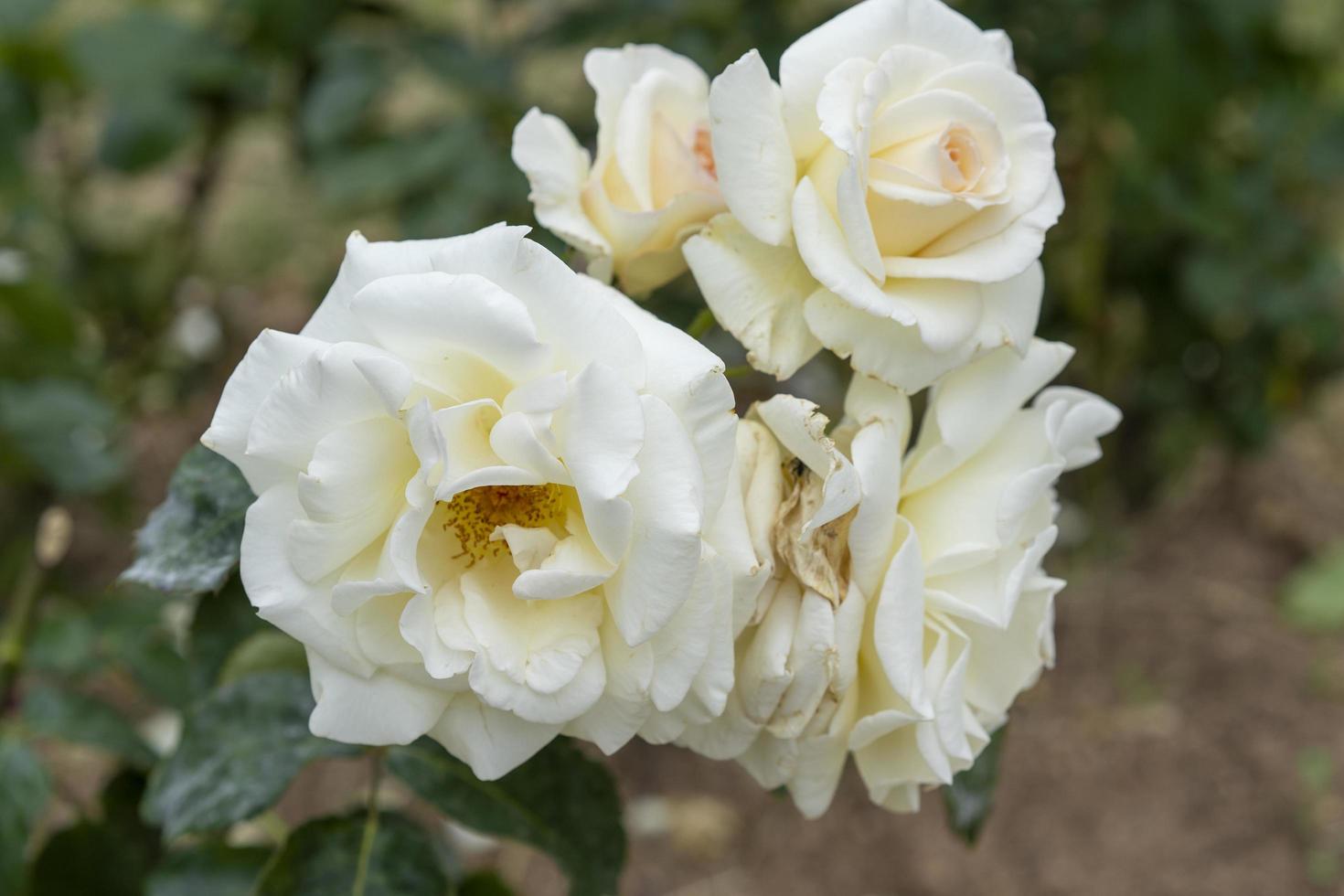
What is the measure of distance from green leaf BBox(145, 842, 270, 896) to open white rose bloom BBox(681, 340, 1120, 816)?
0.36m

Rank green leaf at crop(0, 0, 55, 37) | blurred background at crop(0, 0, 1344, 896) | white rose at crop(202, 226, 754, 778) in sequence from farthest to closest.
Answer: blurred background at crop(0, 0, 1344, 896) < green leaf at crop(0, 0, 55, 37) < white rose at crop(202, 226, 754, 778)

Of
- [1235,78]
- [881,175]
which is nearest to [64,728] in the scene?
[881,175]

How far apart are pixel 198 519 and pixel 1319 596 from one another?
2095 mm

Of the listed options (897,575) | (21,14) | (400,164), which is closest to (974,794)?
(897,575)

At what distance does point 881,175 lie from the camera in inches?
23.3

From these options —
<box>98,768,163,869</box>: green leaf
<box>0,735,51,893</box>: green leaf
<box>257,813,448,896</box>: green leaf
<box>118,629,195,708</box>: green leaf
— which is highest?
<box>257,813,448,896</box>: green leaf

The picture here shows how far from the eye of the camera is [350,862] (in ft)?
2.37

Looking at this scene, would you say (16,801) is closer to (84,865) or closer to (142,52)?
(84,865)

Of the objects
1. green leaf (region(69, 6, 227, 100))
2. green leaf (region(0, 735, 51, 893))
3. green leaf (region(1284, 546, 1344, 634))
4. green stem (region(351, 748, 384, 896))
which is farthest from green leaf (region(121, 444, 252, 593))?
green leaf (region(1284, 546, 1344, 634))

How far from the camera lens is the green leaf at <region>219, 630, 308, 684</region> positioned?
2.54 feet

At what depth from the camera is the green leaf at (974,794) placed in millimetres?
743

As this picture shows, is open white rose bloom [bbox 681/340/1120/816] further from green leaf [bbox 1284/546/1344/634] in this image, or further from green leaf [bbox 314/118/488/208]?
green leaf [bbox 1284/546/1344/634]

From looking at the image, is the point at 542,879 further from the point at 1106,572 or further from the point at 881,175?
the point at 881,175

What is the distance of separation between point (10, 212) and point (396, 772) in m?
1.58
